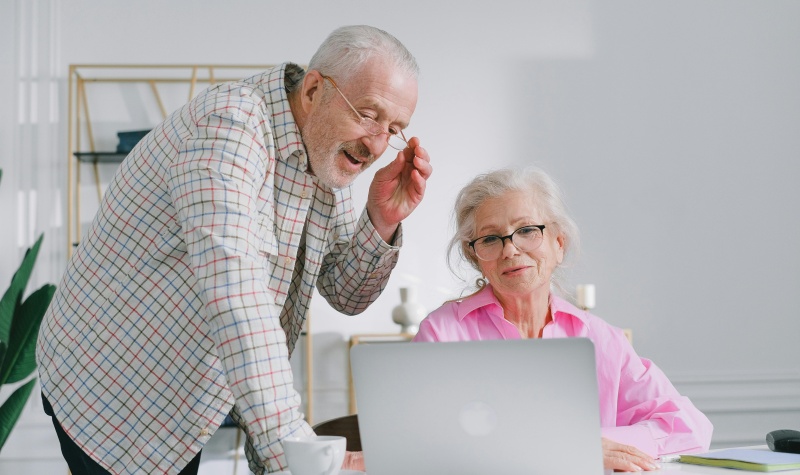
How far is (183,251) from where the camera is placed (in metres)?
1.49

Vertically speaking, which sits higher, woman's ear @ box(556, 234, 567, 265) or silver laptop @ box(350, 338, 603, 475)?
woman's ear @ box(556, 234, 567, 265)

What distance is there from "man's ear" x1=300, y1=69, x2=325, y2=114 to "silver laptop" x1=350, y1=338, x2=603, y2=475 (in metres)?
0.68

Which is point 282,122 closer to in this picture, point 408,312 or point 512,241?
point 512,241

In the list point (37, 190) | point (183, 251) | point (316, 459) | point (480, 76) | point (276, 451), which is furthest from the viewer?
point (480, 76)

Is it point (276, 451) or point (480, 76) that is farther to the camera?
point (480, 76)

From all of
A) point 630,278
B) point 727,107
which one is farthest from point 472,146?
point 727,107

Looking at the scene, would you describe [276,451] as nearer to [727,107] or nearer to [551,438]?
[551,438]

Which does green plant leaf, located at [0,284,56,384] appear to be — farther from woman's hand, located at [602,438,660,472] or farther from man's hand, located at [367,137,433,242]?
woman's hand, located at [602,438,660,472]

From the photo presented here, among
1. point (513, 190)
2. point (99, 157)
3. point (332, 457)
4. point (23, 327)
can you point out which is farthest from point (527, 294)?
point (99, 157)

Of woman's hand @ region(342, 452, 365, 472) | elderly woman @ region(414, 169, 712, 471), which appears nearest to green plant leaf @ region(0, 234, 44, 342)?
elderly woman @ region(414, 169, 712, 471)

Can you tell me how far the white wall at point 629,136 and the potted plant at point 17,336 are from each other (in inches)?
44.8

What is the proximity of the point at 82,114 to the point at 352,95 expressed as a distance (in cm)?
249

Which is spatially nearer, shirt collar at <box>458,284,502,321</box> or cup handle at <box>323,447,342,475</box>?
cup handle at <box>323,447,342,475</box>

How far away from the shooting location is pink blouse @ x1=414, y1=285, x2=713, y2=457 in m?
1.62
